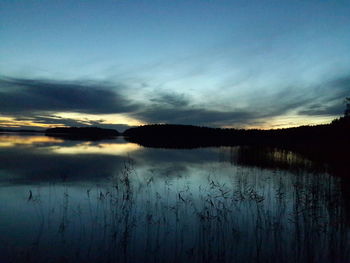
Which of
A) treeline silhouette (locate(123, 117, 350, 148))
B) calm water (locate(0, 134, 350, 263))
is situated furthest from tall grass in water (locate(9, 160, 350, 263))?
treeline silhouette (locate(123, 117, 350, 148))

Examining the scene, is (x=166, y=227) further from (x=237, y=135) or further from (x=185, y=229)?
(x=237, y=135)

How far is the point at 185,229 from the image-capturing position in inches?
284

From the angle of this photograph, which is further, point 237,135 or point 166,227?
point 237,135

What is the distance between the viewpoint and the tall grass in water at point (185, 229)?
5.66 metres

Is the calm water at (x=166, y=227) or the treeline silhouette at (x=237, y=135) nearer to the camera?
the calm water at (x=166, y=227)

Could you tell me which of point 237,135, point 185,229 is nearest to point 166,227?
point 185,229

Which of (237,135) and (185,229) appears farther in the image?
(237,135)

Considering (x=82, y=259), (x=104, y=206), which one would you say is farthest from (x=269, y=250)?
(x=104, y=206)

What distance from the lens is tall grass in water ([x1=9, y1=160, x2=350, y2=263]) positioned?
5664mm

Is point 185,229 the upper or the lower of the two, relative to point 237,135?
lower

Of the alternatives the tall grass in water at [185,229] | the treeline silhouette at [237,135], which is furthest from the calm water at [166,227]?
the treeline silhouette at [237,135]

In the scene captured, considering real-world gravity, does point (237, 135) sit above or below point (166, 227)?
above

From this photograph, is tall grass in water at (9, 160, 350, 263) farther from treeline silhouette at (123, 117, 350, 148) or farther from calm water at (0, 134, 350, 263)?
treeline silhouette at (123, 117, 350, 148)

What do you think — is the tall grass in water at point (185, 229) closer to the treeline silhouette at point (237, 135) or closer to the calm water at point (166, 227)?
the calm water at point (166, 227)
